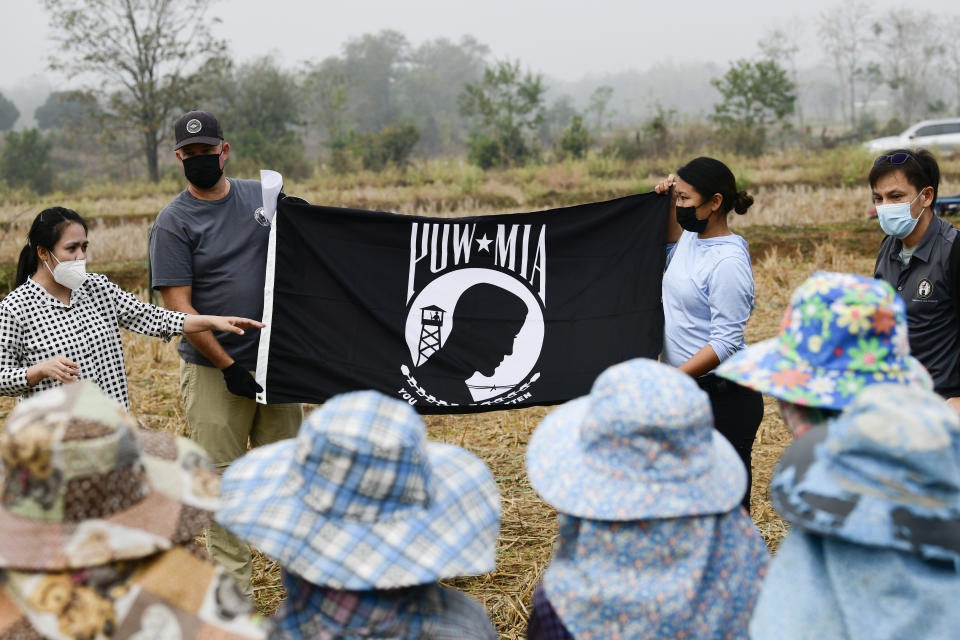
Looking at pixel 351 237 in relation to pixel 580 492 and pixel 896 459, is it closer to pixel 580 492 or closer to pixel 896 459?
pixel 580 492

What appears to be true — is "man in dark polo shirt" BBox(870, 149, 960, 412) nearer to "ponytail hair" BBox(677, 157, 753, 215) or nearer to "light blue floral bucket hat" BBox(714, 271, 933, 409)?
"ponytail hair" BBox(677, 157, 753, 215)

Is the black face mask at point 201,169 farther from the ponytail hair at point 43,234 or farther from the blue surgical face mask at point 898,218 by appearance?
the blue surgical face mask at point 898,218

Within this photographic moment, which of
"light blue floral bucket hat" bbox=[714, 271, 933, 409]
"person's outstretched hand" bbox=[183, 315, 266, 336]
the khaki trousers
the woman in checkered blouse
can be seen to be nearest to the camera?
"light blue floral bucket hat" bbox=[714, 271, 933, 409]

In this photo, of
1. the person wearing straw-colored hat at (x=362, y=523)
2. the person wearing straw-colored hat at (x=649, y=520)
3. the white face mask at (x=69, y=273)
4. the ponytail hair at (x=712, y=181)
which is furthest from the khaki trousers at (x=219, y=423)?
the ponytail hair at (x=712, y=181)

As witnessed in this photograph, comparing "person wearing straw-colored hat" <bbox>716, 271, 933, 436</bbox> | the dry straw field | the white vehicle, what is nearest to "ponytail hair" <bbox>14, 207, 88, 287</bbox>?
the dry straw field

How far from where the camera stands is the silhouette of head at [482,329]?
4465mm

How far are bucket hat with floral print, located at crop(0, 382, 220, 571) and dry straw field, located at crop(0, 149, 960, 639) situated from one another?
221 cm

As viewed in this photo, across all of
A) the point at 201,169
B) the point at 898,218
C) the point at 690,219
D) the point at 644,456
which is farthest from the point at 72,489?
the point at 898,218

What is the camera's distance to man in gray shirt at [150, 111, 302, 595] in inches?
149

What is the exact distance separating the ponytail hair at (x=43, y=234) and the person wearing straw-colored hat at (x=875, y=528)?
2.86m

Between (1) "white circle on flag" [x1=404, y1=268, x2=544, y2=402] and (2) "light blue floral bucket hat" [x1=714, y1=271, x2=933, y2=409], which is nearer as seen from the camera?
(2) "light blue floral bucket hat" [x1=714, y1=271, x2=933, y2=409]

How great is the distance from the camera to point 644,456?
198cm

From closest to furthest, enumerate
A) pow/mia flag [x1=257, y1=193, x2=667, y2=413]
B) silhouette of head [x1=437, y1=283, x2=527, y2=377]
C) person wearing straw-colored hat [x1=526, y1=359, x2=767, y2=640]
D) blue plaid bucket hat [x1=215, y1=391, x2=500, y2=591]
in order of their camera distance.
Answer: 1. blue plaid bucket hat [x1=215, y1=391, x2=500, y2=591]
2. person wearing straw-colored hat [x1=526, y1=359, x2=767, y2=640]
3. pow/mia flag [x1=257, y1=193, x2=667, y2=413]
4. silhouette of head [x1=437, y1=283, x2=527, y2=377]

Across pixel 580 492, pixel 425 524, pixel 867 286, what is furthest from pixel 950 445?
pixel 425 524
